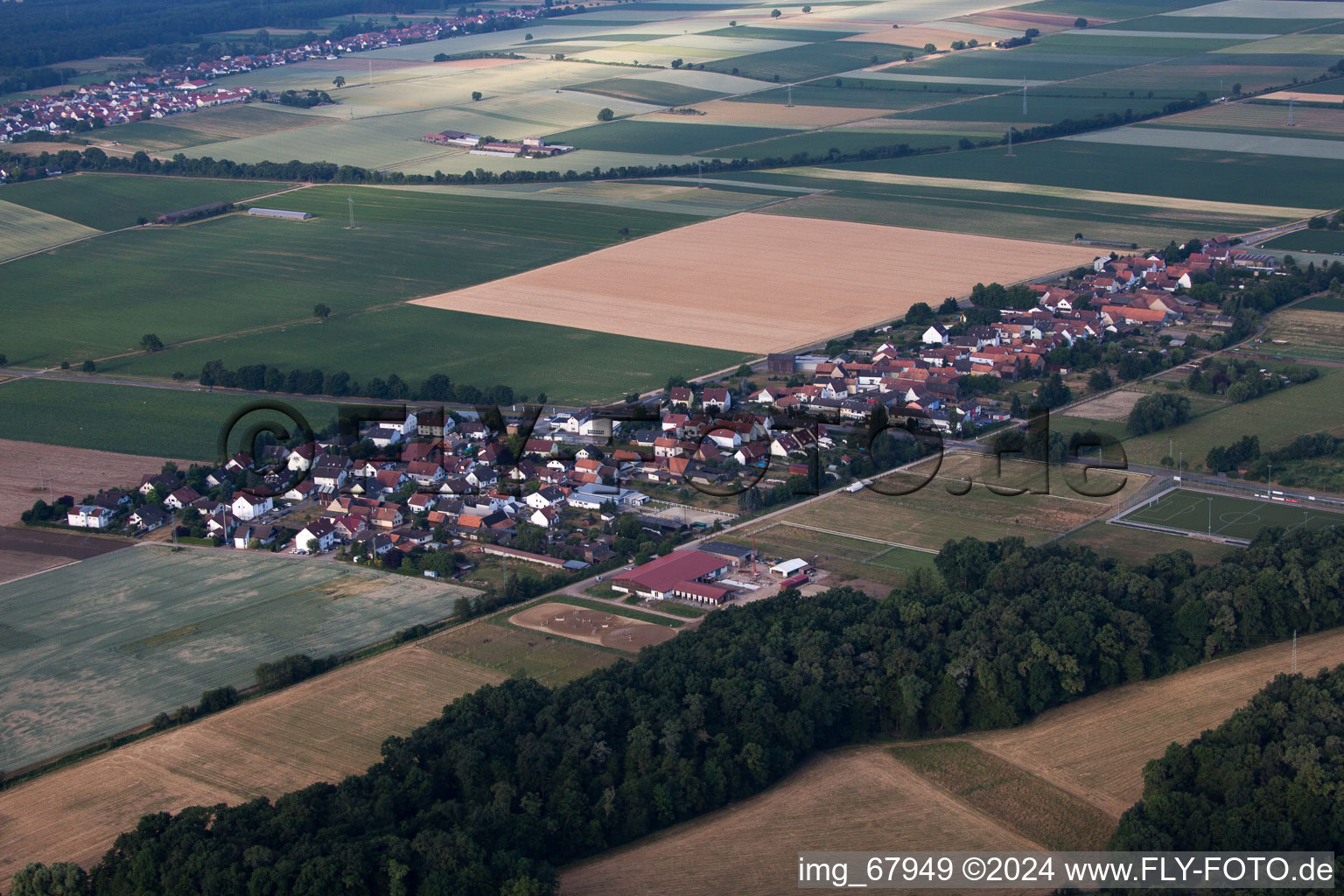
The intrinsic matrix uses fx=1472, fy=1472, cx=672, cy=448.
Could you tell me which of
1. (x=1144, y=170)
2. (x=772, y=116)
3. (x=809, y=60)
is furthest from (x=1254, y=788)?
(x=809, y=60)

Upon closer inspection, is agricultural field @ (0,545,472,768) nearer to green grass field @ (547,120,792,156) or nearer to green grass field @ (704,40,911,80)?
green grass field @ (547,120,792,156)

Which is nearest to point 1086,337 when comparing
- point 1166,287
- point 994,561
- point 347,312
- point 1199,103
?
point 1166,287

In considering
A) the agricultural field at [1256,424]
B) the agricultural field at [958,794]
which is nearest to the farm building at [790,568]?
the agricultural field at [958,794]

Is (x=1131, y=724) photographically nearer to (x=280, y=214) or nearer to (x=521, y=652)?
(x=521, y=652)

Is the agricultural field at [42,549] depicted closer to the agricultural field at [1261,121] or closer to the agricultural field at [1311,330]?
the agricultural field at [1311,330]

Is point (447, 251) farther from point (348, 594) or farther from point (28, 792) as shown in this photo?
point (28, 792)

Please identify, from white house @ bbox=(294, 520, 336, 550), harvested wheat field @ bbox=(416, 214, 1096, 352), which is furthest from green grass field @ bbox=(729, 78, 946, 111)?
white house @ bbox=(294, 520, 336, 550)
